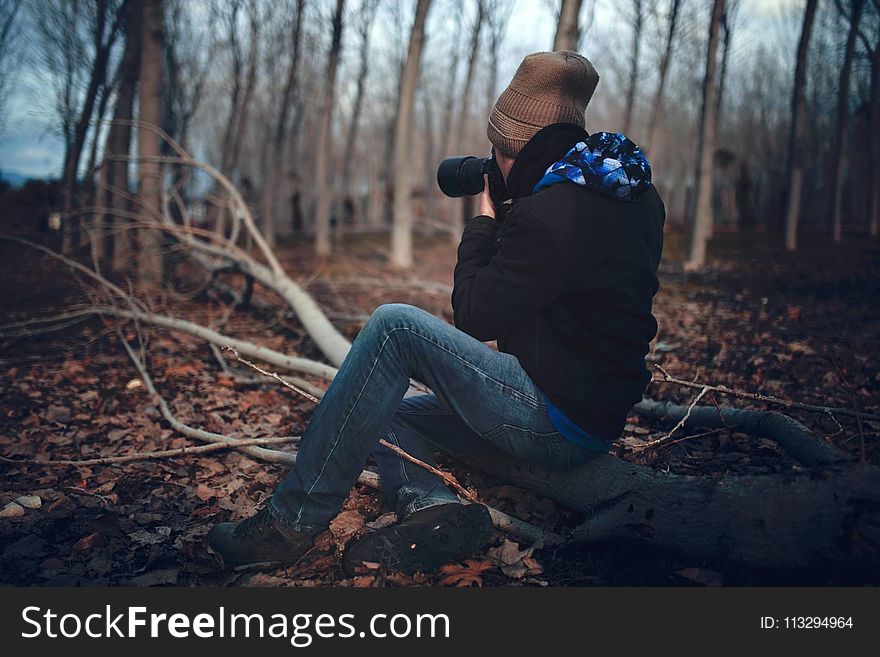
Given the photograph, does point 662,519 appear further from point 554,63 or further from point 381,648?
point 554,63

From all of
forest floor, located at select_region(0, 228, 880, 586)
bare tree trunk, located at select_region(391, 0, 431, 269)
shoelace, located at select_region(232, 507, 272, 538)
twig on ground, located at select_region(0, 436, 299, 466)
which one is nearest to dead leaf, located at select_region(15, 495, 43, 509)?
forest floor, located at select_region(0, 228, 880, 586)

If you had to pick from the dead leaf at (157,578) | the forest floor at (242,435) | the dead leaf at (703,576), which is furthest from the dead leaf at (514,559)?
the dead leaf at (157,578)

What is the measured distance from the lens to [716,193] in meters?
34.7

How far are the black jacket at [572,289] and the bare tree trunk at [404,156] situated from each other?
411 inches

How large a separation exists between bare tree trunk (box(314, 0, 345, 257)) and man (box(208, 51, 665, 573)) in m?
13.2

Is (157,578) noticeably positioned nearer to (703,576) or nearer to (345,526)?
(345,526)

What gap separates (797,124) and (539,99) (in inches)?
528

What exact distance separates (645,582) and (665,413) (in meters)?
1.30

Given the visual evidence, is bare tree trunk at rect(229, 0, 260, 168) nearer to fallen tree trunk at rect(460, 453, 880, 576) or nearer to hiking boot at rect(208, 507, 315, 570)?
hiking boot at rect(208, 507, 315, 570)

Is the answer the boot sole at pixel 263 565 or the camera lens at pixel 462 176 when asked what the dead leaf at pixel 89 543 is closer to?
the boot sole at pixel 263 565

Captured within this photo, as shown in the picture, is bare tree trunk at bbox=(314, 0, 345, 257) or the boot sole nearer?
the boot sole

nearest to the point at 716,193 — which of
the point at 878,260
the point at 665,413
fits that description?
the point at 878,260

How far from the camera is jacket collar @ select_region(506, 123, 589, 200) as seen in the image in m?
2.18

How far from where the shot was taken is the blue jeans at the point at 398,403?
2172mm
